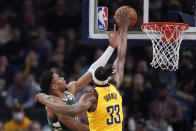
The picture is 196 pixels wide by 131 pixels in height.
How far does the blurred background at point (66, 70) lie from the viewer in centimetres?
892

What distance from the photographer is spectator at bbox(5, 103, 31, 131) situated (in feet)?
28.8

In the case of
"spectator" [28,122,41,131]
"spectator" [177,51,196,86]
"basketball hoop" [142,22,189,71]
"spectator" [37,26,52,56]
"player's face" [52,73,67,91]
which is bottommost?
"spectator" [28,122,41,131]

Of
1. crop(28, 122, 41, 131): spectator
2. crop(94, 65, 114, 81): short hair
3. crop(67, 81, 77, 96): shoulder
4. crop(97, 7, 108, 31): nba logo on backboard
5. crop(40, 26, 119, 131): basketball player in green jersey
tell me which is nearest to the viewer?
crop(94, 65, 114, 81): short hair

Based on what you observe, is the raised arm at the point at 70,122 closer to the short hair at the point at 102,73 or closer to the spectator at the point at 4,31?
the short hair at the point at 102,73

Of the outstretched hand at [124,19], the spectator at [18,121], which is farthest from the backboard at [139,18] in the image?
the spectator at [18,121]

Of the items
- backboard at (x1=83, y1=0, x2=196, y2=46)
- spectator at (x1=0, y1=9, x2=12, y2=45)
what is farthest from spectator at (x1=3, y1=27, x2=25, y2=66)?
backboard at (x1=83, y1=0, x2=196, y2=46)

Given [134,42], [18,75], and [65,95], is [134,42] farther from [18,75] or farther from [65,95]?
[18,75]

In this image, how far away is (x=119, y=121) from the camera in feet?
17.2

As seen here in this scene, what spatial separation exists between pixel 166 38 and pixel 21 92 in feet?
13.9

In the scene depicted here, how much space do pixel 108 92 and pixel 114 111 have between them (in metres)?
0.23

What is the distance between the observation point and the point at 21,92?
938 centimetres

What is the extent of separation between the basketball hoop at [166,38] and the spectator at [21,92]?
3.90 m

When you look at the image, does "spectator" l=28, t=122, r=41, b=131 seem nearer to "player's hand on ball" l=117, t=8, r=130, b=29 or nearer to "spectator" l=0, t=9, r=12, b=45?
"spectator" l=0, t=9, r=12, b=45

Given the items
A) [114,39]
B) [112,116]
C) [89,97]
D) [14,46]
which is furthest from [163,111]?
[89,97]
